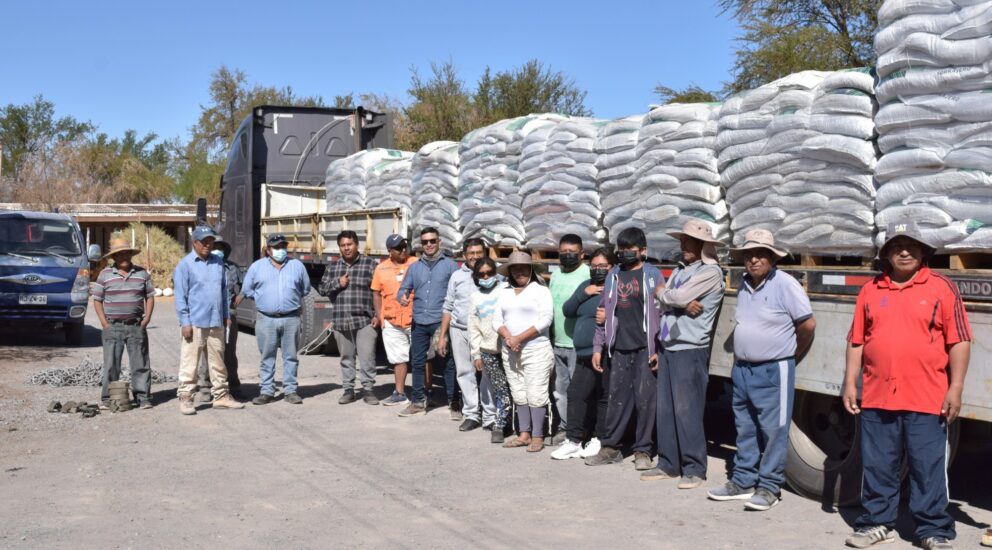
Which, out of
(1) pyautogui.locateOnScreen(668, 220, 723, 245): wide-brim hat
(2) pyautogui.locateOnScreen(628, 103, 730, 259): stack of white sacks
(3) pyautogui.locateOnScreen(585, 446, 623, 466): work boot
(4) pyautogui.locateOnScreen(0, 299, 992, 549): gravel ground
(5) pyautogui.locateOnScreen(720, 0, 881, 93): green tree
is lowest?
(4) pyautogui.locateOnScreen(0, 299, 992, 549): gravel ground

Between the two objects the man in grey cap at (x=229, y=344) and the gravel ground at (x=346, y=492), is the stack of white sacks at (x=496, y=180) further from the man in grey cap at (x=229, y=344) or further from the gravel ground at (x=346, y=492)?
the man in grey cap at (x=229, y=344)

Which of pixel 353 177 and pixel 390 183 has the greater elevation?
pixel 353 177

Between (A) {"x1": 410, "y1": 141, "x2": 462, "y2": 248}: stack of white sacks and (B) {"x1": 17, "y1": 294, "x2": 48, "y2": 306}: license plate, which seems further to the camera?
(B) {"x1": 17, "y1": 294, "x2": 48, "y2": 306}: license plate

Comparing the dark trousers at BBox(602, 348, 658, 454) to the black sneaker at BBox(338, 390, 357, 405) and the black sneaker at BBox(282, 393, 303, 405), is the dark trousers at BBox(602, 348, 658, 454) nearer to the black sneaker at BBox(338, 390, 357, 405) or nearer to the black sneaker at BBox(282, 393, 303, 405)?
the black sneaker at BBox(338, 390, 357, 405)

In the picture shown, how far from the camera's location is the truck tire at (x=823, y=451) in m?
6.27

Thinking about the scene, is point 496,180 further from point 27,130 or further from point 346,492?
point 27,130

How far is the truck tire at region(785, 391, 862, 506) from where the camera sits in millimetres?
6270

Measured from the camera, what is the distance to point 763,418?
639 cm

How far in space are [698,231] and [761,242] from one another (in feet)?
2.24

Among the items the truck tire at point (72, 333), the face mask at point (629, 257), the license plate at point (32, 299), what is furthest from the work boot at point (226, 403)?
the truck tire at point (72, 333)

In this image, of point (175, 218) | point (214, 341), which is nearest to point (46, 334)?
point (214, 341)

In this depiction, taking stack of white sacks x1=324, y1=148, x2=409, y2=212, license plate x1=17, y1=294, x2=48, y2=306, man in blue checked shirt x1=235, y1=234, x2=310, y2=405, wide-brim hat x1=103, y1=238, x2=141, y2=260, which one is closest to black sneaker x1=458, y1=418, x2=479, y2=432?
man in blue checked shirt x1=235, y1=234, x2=310, y2=405

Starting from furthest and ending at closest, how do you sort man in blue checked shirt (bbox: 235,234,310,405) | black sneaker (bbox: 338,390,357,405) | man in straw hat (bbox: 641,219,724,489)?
black sneaker (bbox: 338,390,357,405) < man in blue checked shirt (bbox: 235,234,310,405) < man in straw hat (bbox: 641,219,724,489)

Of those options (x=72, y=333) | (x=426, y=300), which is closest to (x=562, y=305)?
(x=426, y=300)
